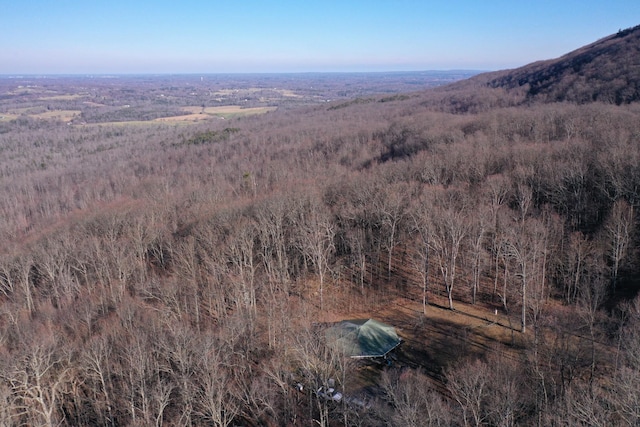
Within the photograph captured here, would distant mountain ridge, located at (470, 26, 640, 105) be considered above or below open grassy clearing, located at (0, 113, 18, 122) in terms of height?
above

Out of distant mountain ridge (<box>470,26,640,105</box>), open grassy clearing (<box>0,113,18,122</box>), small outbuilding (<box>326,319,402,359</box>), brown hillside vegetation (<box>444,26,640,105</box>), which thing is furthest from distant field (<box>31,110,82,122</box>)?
small outbuilding (<box>326,319,402,359</box>)

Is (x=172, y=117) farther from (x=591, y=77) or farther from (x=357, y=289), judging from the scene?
(x=357, y=289)

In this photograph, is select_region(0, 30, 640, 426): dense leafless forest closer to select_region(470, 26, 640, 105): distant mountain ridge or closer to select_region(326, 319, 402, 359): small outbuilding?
select_region(326, 319, 402, 359): small outbuilding

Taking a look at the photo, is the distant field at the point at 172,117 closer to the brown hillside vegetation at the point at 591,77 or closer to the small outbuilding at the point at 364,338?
the brown hillside vegetation at the point at 591,77

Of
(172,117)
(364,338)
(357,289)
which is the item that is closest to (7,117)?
(172,117)

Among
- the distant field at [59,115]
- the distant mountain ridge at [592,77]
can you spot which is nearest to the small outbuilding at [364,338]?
the distant mountain ridge at [592,77]
